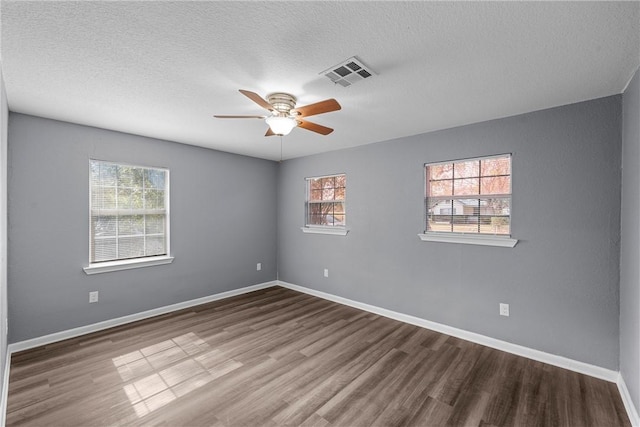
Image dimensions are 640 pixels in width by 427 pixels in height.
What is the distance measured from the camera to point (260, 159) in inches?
200

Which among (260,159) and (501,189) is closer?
(501,189)

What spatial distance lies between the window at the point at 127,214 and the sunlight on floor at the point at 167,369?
129cm

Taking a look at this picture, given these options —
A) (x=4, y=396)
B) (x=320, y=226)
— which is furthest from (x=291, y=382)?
(x=320, y=226)

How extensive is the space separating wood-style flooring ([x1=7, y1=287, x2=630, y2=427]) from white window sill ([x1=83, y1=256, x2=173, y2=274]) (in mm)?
712

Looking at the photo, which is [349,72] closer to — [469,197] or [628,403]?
[469,197]

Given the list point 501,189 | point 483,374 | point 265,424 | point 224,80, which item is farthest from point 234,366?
point 501,189

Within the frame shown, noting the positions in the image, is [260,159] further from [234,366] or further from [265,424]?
[265,424]

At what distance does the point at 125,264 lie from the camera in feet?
11.4

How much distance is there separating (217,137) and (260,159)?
4.65 ft

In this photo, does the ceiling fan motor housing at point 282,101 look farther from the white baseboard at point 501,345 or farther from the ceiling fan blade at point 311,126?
the white baseboard at point 501,345

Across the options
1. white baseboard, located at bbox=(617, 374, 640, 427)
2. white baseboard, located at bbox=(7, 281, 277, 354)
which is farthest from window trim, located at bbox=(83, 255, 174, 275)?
white baseboard, located at bbox=(617, 374, 640, 427)

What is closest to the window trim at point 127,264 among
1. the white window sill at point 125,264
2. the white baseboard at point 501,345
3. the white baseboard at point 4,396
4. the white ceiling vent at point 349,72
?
the white window sill at point 125,264

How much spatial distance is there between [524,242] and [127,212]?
458 cm

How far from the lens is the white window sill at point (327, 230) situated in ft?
14.3
